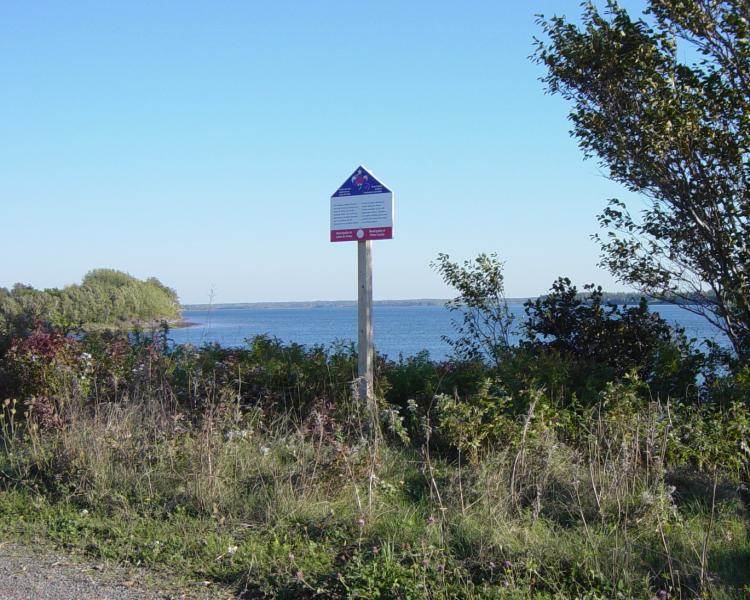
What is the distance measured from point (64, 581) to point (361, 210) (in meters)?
4.24

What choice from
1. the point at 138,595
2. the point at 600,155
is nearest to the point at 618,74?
the point at 600,155

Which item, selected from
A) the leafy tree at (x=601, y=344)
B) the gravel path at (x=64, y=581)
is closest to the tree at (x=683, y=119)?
the leafy tree at (x=601, y=344)

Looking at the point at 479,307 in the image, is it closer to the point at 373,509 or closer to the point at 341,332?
the point at 373,509

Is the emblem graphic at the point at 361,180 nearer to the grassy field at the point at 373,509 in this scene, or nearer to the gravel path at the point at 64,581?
the grassy field at the point at 373,509

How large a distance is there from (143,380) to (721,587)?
21.2ft

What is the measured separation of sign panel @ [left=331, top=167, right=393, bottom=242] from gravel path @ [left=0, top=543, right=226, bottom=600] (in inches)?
151

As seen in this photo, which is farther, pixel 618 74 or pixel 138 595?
pixel 618 74

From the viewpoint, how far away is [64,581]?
16.6 ft

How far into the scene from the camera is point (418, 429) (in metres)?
7.97

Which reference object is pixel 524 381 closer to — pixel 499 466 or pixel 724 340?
pixel 499 466

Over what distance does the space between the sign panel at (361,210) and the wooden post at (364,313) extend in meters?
0.18

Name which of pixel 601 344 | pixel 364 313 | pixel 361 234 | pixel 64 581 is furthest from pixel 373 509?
pixel 601 344

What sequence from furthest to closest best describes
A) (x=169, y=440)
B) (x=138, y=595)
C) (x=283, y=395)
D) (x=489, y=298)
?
(x=489, y=298)
(x=283, y=395)
(x=169, y=440)
(x=138, y=595)

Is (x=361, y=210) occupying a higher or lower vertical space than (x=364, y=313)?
higher
